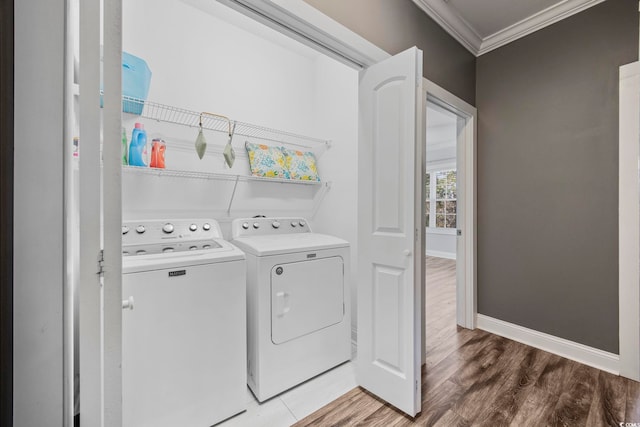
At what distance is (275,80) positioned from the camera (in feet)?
8.05

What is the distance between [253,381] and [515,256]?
93.4 inches

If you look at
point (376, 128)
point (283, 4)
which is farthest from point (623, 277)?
point (283, 4)

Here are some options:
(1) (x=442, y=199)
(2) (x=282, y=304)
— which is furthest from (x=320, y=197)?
(1) (x=442, y=199)

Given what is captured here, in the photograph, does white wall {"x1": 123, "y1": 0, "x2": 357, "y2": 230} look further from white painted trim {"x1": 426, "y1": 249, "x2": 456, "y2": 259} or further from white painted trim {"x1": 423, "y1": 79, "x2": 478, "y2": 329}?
white painted trim {"x1": 426, "y1": 249, "x2": 456, "y2": 259}

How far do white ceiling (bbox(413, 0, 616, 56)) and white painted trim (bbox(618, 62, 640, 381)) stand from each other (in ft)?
2.25

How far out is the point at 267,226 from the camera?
7.18ft

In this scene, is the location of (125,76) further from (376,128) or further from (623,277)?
(623,277)

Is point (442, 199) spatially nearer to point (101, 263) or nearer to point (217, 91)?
point (217, 91)

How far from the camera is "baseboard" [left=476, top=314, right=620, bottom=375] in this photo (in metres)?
1.82

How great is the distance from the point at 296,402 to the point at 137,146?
1.90m

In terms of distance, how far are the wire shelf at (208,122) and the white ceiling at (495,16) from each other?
1370mm

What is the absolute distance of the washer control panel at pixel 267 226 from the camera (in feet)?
6.69

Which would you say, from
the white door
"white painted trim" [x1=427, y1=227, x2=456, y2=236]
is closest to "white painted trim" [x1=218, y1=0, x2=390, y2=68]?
the white door

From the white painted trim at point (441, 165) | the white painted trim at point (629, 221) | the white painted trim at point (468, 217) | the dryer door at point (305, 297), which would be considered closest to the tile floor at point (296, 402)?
the dryer door at point (305, 297)
